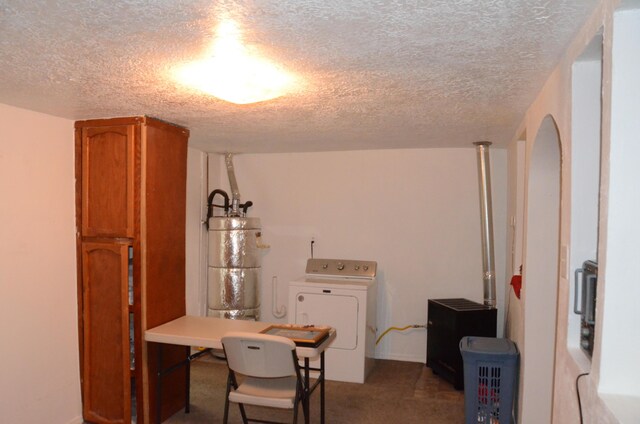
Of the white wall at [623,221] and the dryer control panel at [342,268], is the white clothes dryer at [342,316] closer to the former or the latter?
the dryer control panel at [342,268]

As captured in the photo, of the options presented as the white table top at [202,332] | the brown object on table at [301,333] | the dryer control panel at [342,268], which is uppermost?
the dryer control panel at [342,268]

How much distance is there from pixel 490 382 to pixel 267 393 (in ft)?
4.91

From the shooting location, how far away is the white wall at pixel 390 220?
4.78m

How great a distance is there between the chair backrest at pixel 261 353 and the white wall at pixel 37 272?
4.32ft

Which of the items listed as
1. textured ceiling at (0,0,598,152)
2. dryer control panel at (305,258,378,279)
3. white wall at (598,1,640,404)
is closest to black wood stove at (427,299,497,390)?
dryer control panel at (305,258,378,279)

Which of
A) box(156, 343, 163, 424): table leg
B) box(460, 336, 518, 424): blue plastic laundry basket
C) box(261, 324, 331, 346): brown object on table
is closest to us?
box(261, 324, 331, 346): brown object on table

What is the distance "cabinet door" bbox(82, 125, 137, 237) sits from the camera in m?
3.27

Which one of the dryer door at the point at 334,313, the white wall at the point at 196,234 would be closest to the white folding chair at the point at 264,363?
the dryer door at the point at 334,313

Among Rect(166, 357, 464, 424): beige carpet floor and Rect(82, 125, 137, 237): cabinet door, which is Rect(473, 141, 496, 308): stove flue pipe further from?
Rect(82, 125, 137, 237): cabinet door

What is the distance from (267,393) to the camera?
284 cm

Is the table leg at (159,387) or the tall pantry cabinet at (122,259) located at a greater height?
the tall pantry cabinet at (122,259)

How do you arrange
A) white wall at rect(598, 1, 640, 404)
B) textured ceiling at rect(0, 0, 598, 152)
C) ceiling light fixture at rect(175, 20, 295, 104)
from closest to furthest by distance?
white wall at rect(598, 1, 640, 404) < textured ceiling at rect(0, 0, 598, 152) < ceiling light fixture at rect(175, 20, 295, 104)

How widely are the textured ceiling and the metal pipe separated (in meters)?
1.66

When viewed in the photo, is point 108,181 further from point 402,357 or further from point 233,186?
point 402,357
